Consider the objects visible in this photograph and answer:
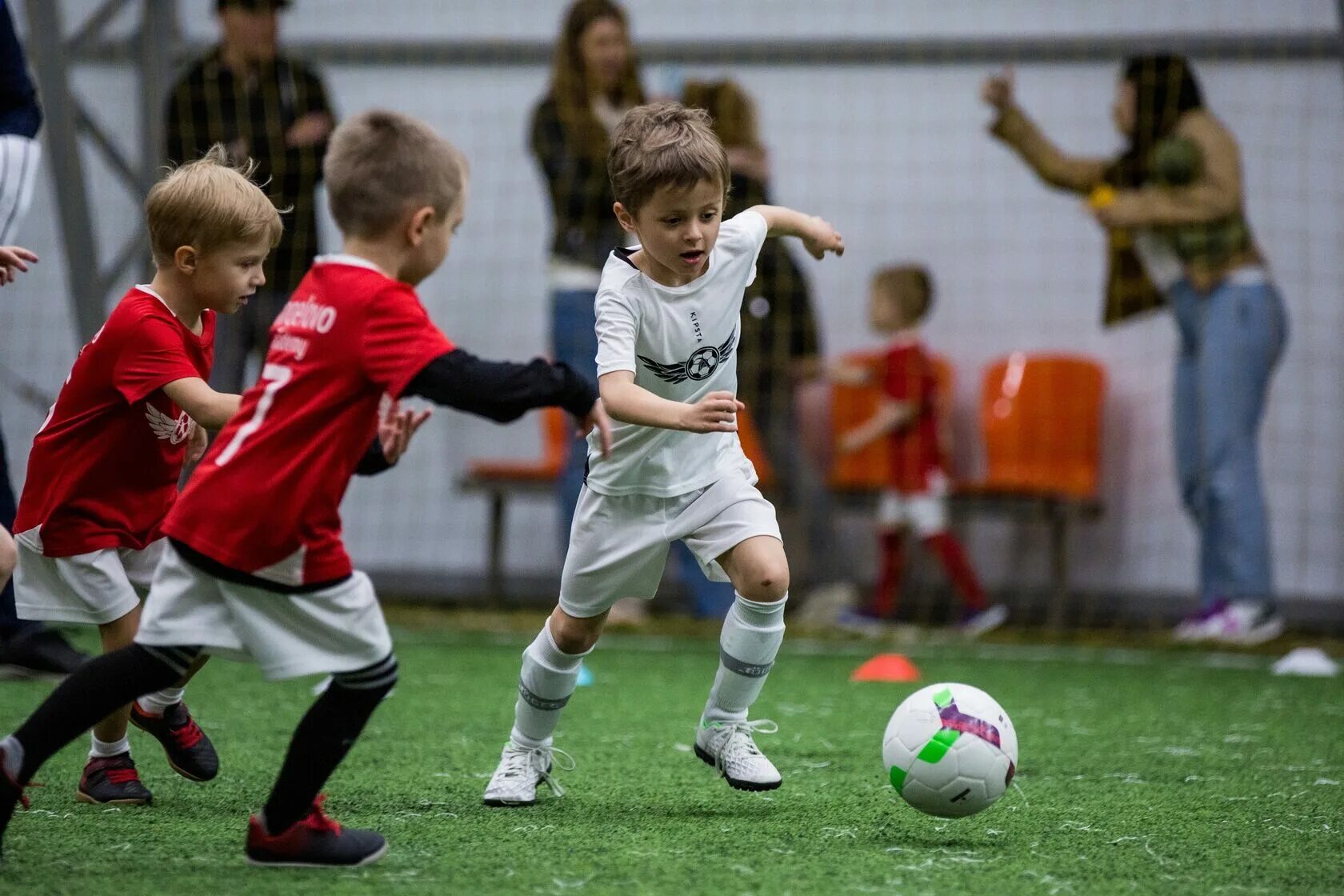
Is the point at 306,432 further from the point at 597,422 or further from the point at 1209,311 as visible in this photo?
the point at 1209,311

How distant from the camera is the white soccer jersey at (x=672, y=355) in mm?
3180

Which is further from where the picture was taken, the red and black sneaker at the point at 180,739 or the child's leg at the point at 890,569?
the child's leg at the point at 890,569

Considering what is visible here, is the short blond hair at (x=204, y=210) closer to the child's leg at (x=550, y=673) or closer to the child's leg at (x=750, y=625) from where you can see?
the child's leg at (x=550, y=673)

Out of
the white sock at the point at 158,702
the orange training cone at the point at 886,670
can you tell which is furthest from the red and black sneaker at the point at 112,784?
the orange training cone at the point at 886,670

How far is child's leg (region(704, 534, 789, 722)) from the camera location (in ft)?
10.3

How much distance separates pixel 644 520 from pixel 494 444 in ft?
17.4

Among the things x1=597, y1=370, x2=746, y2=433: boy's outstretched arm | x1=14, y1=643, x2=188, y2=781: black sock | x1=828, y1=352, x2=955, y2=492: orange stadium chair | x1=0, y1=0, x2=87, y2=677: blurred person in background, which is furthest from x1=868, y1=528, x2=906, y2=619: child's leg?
x1=14, y1=643, x2=188, y2=781: black sock

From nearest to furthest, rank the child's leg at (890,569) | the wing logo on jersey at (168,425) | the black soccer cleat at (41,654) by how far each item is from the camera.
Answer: the wing logo on jersey at (168,425)
the black soccer cleat at (41,654)
the child's leg at (890,569)

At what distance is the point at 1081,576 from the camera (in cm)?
793

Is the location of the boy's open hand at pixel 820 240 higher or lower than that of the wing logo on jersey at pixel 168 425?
higher

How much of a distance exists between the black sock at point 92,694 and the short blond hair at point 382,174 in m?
0.74

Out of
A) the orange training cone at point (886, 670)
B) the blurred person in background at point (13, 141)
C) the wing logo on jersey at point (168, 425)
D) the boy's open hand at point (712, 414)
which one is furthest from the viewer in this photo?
the orange training cone at point (886, 670)

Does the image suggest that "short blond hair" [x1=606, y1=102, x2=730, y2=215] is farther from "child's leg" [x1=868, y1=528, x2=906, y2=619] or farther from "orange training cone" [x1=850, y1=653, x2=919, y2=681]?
"child's leg" [x1=868, y1=528, x2=906, y2=619]

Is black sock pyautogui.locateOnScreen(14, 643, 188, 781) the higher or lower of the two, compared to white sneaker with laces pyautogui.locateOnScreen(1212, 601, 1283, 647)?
higher
